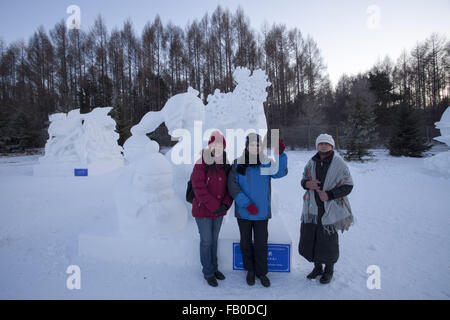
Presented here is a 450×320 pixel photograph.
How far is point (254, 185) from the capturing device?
2.26 m

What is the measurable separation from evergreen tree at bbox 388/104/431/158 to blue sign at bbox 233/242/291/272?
43.0 ft

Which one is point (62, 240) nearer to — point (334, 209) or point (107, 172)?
point (334, 209)

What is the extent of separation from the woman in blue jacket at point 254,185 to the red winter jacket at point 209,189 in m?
0.08

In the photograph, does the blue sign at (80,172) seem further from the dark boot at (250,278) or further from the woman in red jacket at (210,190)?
the dark boot at (250,278)

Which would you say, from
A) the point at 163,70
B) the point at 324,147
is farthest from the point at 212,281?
the point at 163,70

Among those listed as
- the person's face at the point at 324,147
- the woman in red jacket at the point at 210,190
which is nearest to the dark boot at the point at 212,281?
the woman in red jacket at the point at 210,190

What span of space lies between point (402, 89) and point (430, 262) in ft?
85.4

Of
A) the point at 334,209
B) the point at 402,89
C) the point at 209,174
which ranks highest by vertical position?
the point at 402,89

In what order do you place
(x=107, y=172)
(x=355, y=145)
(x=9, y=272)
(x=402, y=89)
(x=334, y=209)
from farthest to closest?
(x=402, y=89), (x=355, y=145), (x=107, y=172), (x=9, y=272), (x=334, y=209)

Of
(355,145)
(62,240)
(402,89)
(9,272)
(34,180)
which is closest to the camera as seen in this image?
(9,272)

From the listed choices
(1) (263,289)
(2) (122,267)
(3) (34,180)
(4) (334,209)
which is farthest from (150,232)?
(3) (34,180)

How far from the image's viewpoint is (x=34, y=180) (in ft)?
25.1

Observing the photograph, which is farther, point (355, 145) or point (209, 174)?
point (355, 145)

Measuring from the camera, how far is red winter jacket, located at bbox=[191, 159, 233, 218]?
2.21 metres
